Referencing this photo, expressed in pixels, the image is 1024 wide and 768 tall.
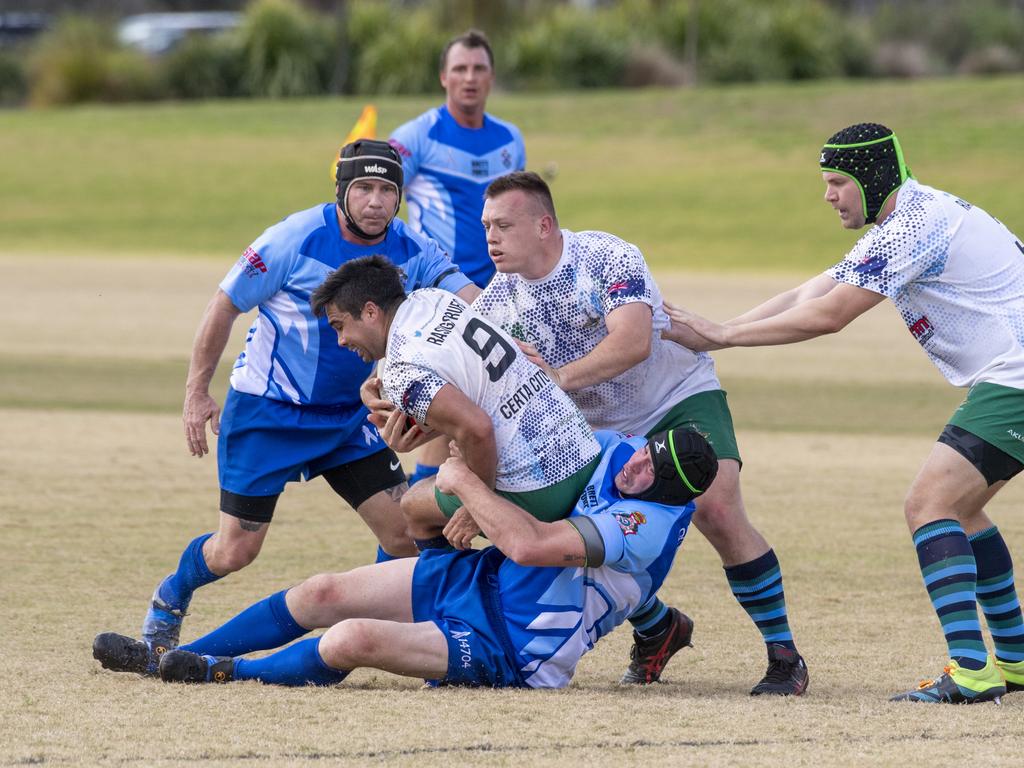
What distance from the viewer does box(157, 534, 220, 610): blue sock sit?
22.6 ft

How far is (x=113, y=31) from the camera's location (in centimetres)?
4875

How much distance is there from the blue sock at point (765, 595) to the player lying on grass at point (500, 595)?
60 centimetres

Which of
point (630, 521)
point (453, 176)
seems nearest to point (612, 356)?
point (630, 521)

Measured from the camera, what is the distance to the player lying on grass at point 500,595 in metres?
6.00

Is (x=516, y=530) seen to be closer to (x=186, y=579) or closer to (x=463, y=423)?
(x=463, y=423)

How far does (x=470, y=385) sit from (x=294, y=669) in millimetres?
1224

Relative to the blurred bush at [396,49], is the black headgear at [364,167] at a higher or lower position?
higher

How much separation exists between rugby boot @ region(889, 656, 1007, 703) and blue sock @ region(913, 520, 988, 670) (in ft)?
0.11

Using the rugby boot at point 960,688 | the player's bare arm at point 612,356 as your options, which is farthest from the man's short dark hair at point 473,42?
the rugby boot at point 960,688

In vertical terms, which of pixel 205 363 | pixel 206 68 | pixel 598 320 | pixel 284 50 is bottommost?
pixel 206 68

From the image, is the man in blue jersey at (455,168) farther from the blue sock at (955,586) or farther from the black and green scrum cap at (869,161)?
the blue sock at (955,586)

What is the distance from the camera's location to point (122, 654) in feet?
20.6

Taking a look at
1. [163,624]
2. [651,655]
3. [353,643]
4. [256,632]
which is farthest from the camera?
[163,624]

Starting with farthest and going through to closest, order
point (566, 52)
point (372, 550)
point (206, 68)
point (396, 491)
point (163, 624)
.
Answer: point (206, 68) < point (566, 52) < point (372, 550) < point (396, 491) < point (163, 624)
